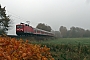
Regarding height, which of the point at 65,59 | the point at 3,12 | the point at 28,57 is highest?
the point at 3,12

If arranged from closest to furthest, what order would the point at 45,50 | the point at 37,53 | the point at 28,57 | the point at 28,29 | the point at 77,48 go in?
the point at 28,57, the point at 37,53, the point at 45,50, the point at 77,48, the point at 28,29

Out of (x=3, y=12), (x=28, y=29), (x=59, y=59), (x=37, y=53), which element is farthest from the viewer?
(x=3, y=12)

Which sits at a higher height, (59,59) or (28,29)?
(28,29)

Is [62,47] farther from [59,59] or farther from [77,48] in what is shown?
[59,59]

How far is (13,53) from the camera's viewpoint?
6.42 meters

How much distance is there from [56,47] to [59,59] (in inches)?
219

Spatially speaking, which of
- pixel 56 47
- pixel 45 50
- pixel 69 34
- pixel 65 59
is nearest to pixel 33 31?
pixel 56 47

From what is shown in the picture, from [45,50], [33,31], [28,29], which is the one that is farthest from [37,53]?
[33,31]

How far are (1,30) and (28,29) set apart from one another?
752 cm

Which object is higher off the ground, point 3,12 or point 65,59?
point 3,12

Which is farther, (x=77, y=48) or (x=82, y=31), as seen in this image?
(x=82, y=31)

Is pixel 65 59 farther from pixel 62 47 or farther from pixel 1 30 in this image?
pixel 1 30

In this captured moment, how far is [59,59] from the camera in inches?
618

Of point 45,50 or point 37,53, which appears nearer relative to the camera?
point 37,53
